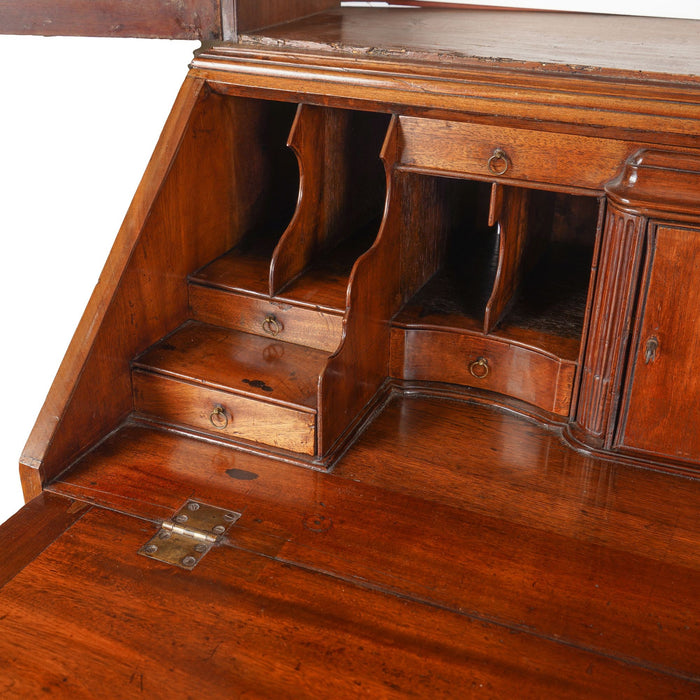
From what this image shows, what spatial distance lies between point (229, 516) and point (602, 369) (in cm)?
83

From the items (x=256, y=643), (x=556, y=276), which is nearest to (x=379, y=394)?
(x=556, y=276)

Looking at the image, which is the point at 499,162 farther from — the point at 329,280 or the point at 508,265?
the point at 329,280

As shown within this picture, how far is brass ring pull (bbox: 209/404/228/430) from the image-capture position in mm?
1902

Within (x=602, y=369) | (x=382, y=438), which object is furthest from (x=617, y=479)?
(x=382, y=438)

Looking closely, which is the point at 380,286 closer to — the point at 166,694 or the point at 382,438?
the point at 382,438

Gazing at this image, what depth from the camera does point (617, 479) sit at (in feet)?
6.00

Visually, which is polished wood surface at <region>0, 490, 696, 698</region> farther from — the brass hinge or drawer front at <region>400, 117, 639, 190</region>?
drawer front at <region>400, 117, 639, 190</region>

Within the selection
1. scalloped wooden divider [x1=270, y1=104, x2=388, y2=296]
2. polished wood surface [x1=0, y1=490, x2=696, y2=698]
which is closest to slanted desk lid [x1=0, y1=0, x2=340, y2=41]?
scalloped wooden divider [x1=270, y1=104, x2=388, y2=296]

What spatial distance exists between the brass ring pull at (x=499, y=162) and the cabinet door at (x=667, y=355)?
32 cm

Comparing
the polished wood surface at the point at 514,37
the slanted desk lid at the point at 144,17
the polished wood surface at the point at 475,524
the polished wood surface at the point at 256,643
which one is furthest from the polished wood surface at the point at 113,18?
the polished wood surface at the point at 256,643

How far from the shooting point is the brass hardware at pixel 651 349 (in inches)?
68.0

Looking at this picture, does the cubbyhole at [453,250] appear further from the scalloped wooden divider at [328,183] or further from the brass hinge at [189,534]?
the brass hinge at [189,534]

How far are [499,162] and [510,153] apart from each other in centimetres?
3

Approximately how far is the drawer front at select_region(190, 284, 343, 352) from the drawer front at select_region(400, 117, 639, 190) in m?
0.42
